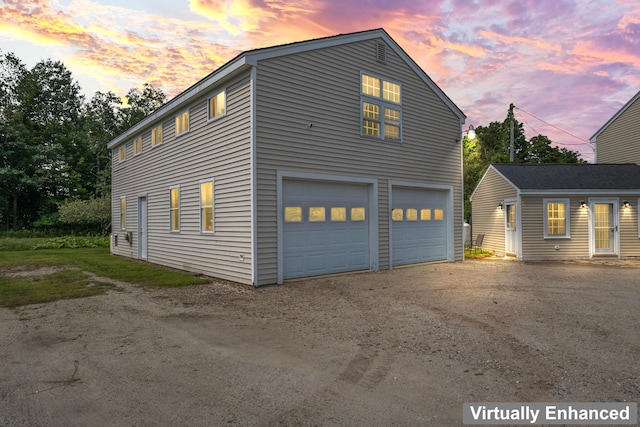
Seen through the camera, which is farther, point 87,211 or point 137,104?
point 137,104

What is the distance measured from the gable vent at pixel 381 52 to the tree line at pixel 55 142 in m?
23.6

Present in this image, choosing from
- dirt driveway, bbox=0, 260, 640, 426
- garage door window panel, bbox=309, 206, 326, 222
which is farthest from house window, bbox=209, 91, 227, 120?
dirt driveway, bbox=0, 260, 640, 426

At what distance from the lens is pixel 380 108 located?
1146 centimetres

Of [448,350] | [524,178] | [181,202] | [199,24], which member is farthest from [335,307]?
[524,178]

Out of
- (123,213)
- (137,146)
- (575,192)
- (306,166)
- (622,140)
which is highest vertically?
(622,140)

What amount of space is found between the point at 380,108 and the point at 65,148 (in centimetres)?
3465

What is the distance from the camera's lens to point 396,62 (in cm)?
1204

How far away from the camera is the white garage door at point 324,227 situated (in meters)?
9.30

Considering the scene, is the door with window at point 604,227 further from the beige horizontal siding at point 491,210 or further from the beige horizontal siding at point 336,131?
the beige horizontal siding at point 336,131

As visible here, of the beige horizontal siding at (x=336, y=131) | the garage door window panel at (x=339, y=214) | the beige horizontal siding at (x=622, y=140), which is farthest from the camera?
the beige horizontal siding at (x=622, y=140)

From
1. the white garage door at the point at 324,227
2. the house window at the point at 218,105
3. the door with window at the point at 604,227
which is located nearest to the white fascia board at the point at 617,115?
the door with window at the point at 604,227

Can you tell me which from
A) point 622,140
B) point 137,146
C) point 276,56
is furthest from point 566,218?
point 137,146

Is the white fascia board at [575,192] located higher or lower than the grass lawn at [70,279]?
higher

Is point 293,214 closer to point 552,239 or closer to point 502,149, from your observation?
point 552,239
